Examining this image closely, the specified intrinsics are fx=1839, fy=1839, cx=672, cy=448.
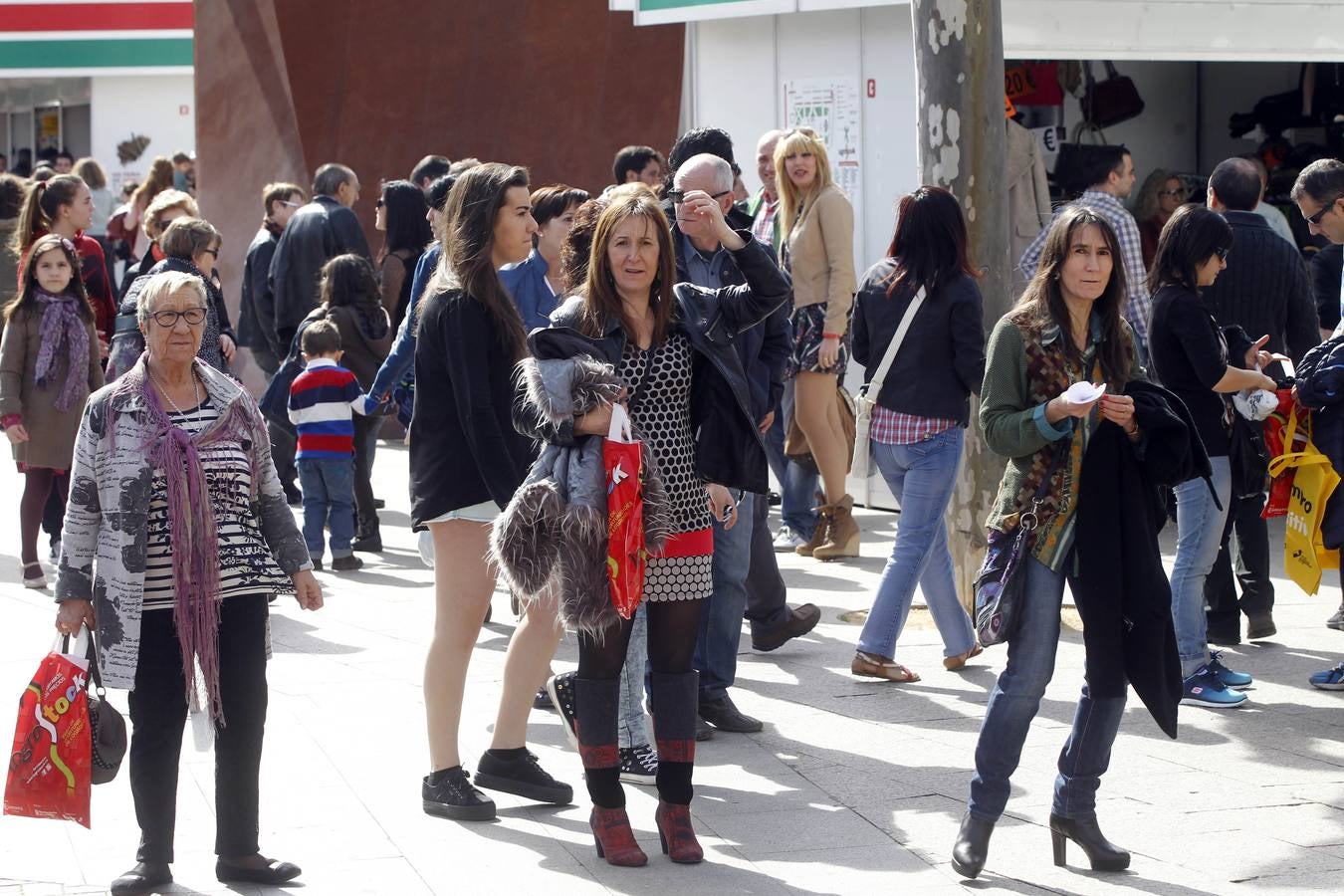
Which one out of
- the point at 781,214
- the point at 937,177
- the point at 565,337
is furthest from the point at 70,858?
the point at 781,214

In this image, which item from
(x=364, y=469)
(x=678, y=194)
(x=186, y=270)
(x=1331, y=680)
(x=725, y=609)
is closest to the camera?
(x=678, y=194)

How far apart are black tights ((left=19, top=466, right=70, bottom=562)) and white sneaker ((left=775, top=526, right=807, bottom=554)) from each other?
3.93 metres

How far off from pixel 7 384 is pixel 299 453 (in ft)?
5.07

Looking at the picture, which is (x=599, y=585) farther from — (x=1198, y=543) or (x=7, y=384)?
(x=7, y=384)

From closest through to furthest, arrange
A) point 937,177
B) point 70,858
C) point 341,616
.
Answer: point 70,858 → point 937,177 → point 341,616

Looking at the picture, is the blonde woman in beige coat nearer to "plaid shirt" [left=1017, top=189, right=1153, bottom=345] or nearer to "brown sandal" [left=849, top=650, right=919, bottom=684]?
"plaid shirt" [left=1017, top=189, right=1153, bottom=345]

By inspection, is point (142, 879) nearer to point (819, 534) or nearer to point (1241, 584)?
point (1241, 584)

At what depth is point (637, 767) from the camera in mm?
6062

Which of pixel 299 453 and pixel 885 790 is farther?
pixel 299 453

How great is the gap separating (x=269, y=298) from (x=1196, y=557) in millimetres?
6931

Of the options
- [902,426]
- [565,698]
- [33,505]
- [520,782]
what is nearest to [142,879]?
[520,782]

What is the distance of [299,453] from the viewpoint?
10.1 meters

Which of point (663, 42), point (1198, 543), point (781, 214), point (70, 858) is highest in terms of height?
point (663, 42)

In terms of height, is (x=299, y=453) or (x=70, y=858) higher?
(x=299, y=453)
